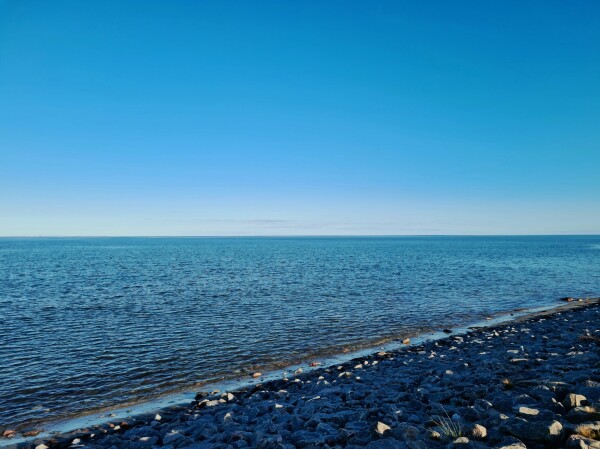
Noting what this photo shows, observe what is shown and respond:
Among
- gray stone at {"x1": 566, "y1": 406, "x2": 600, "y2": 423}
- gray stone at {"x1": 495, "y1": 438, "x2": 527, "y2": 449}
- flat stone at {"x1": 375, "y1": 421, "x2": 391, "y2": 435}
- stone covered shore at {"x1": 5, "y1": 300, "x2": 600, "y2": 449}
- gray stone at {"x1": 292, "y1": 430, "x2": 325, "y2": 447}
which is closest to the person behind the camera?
gray stone at {"x1": 495, "y1": 438, "x2": 527, "y2": 449}

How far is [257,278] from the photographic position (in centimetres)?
5022

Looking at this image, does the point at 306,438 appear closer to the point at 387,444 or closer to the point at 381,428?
the point at 381,428

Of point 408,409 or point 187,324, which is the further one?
point 187,324

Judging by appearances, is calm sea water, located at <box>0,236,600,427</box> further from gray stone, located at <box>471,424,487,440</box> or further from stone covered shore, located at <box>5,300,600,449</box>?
gray stone, located at <box>471,424,487,440</box>

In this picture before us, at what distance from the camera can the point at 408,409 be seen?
9227 millimetres

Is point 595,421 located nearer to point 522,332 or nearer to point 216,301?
point 522,332

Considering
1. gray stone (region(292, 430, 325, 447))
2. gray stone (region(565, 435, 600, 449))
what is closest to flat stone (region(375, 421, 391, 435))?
gray stone (region(292, 430, 325, 447))

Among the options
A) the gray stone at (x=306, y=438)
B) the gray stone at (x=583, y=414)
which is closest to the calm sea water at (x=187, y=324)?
the gray stone at (x=306, y=438)

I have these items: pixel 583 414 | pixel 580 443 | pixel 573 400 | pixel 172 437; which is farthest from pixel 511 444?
pixel 172 437

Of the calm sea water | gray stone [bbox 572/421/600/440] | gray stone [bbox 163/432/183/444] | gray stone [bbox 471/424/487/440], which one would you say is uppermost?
gray stone [bbox 572/421/600/440]

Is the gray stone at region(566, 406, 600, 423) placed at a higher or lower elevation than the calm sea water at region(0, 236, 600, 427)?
higher

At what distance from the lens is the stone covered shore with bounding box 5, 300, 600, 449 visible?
22.3ft

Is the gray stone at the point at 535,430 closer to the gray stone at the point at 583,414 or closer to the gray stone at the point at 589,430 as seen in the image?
the gray stone at the point at 589,430

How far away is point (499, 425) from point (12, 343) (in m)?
23.8
